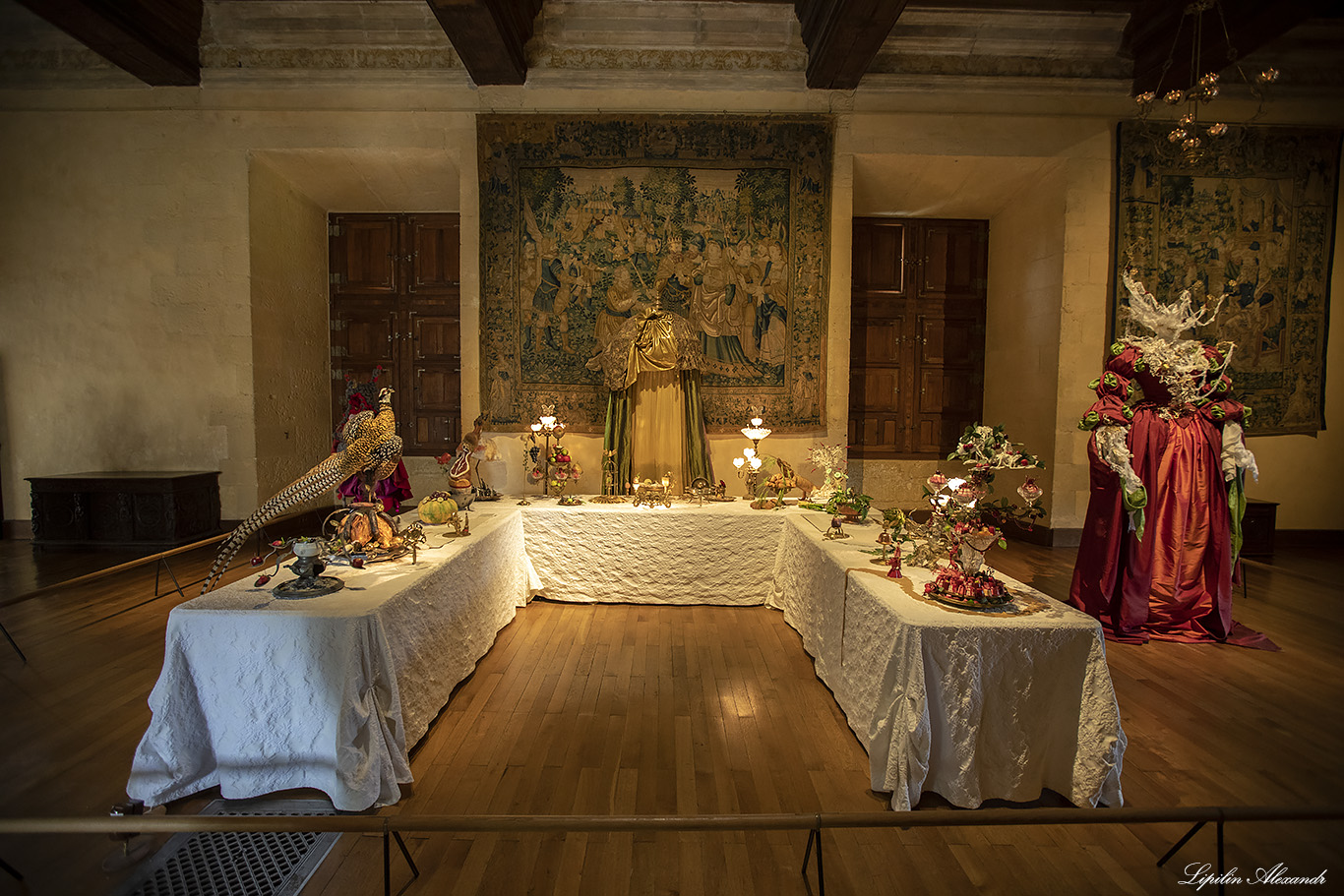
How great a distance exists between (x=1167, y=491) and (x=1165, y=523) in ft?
0.72

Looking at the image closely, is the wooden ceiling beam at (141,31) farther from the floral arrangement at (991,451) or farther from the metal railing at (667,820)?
the floral arrangement at (991,451)

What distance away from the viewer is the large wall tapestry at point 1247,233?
6641mm

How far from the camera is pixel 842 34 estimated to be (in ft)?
18.0

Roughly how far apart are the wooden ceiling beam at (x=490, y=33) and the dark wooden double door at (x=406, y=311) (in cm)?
227

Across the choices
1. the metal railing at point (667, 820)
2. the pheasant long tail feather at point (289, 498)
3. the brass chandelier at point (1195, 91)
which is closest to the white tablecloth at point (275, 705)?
the pheasant long tail feather at point (289, 498)

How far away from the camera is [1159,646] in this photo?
13.5ft

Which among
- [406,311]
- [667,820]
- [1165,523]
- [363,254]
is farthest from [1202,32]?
[363,254]

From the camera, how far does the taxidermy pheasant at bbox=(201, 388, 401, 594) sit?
2.91 m

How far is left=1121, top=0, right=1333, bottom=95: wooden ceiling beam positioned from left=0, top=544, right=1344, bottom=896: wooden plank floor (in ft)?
16.9

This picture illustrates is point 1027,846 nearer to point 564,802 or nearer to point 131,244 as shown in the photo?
point 564,802

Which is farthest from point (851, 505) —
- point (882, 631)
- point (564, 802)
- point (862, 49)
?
point (862, 49)

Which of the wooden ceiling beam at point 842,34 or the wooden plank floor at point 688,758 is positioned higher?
the wooden ceiling beam at point 842,34

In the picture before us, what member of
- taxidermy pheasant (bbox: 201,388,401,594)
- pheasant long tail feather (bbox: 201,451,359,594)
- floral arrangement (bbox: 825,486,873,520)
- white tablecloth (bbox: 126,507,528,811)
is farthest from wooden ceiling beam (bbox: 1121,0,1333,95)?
white tablecloth (bbox: 126,507,528,811)

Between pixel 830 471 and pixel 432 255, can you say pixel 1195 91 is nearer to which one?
pixel 830 471
